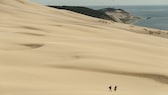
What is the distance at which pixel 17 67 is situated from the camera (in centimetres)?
689

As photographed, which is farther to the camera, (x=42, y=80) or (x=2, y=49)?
(x=2, y=49)

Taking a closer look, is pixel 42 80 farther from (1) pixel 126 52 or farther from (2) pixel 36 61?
(1) pixel 126 52

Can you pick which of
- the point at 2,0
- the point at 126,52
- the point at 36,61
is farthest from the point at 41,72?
the point at 2,0

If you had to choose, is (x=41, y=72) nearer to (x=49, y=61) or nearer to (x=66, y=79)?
(x=66, y=79)

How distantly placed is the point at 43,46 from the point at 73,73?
2.63 m

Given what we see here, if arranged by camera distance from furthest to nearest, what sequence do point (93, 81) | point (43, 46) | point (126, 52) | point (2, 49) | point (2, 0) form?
point (2, 0) < point (126, 52) < point (43, 46) < point (2, 49) < point (93, 81)

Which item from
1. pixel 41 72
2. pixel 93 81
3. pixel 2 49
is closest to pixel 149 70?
pixel 93 81

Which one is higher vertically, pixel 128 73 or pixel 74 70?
pixel 74 70

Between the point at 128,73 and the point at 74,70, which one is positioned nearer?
the point at 74,70

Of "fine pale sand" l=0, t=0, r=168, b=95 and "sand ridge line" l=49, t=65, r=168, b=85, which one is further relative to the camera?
"sand ridge line" l=49, t=65, r=168, b=85

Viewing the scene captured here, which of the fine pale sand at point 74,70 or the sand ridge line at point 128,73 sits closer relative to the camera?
the fine pale sand at point 74,70

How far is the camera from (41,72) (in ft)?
21.9

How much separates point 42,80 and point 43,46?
3.30 m

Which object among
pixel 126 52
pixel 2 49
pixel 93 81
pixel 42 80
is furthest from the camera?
pixel 126 52
